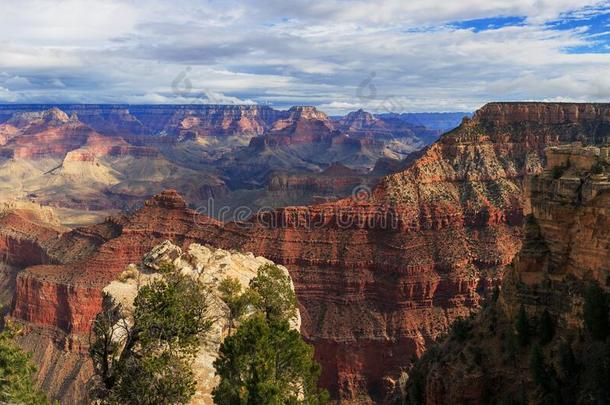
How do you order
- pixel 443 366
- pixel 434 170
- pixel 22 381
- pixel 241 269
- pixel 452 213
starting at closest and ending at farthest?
pixel 22 381 < pixel 443 366 < pixel 241 269 < pixel 452 213 < pixel 434 170

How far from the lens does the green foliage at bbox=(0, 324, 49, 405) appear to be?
29.1m

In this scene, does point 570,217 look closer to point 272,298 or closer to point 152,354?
point 272,298

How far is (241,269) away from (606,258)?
24422 mm

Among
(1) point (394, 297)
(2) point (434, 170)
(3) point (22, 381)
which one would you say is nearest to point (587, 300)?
(3) point (22, 381)

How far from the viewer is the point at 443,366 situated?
130 ft

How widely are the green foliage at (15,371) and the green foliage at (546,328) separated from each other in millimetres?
28643

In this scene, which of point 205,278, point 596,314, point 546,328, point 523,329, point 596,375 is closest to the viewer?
point 596,375

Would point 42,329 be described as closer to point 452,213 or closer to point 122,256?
point 122,256

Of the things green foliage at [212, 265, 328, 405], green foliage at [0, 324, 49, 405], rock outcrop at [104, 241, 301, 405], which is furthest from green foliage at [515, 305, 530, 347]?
green foliage at [0, 324, 49, 405]

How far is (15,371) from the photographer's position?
30812 mm

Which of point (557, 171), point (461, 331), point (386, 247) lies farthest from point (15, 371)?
point (386, 247)

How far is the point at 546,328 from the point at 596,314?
453cm

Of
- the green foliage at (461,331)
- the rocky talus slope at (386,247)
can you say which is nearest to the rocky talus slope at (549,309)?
the green foliage at (461,331)

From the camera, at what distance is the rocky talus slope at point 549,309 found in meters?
31.5
